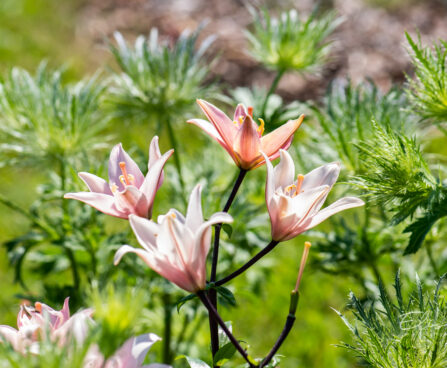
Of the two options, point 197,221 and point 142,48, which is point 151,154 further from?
point 142,48

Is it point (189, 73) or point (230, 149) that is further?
point (189, 73)

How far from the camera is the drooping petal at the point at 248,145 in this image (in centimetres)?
105

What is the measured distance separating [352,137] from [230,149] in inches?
24.3

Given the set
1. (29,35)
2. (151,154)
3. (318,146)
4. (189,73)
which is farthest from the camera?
(29,35)

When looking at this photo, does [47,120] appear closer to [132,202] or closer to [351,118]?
[132,202]

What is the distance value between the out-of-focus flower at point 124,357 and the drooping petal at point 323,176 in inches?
16.7

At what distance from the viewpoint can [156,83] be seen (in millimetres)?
1835

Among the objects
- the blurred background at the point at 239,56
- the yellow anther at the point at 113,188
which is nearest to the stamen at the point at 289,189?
the yellow anther at the point at 113,188

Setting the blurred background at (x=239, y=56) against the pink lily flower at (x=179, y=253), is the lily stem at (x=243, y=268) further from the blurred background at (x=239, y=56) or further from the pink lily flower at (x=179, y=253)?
the blurred background at (x=239, y=56)

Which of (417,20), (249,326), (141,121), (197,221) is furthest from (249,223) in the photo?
(417,20)

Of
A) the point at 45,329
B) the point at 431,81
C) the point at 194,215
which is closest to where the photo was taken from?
the point at 45,329

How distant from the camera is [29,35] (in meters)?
4.44

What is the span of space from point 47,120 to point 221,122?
0.82 metres

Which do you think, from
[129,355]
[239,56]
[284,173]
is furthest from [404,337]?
[239,56]
